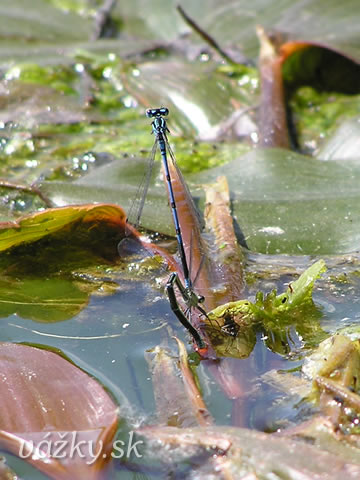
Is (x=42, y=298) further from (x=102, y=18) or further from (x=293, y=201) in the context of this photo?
(x=102, y=18)

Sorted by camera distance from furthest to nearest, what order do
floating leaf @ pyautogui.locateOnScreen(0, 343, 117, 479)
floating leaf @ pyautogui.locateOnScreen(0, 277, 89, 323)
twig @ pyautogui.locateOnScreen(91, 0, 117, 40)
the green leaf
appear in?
twig @ pyautogui.locateOnScreen(91, 0, 117, 40)
the green leaf
floating leaf @ pyautogui.locateOnScreen(0, 277, 89, 323)
floating leaf @ pyautogui.locateOnScreen(0, 343, 117, 479)

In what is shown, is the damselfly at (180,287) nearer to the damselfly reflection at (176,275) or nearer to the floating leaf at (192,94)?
the damselfly reflection at (176,275)

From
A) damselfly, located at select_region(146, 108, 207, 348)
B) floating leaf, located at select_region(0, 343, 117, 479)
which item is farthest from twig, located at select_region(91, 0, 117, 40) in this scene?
floating leaf, located at select_region(0, 343, 117, 479)

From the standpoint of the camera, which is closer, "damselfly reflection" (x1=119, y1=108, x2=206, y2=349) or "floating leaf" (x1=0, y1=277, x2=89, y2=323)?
"damselfly reflection" (x1=119, y1=108, x2=206, y2=349)

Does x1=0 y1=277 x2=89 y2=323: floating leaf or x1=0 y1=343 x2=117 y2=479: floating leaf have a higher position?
x1=0 y1=277 x2=89 y2=323: floating leaf

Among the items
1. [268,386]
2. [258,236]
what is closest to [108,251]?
[258,236]

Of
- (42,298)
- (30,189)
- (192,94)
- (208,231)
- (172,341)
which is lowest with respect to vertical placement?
(172,341)

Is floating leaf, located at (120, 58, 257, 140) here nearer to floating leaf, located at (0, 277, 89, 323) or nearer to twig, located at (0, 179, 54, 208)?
twig, located at (0, 179, 54, 208)

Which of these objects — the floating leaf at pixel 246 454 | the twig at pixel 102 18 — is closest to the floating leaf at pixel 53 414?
the floating leaf at pixel 246 454

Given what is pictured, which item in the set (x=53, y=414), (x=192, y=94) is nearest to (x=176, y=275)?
(x=53, y=414)
